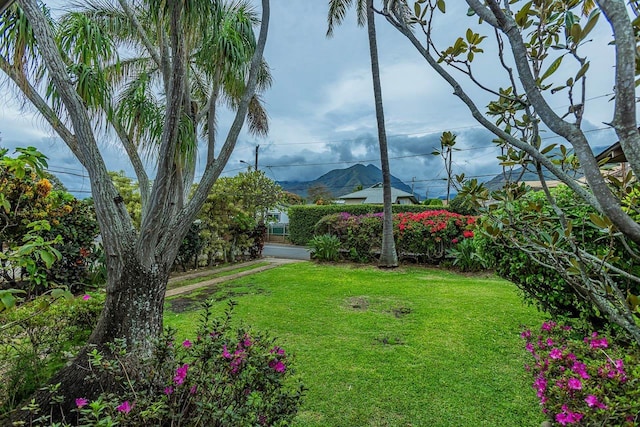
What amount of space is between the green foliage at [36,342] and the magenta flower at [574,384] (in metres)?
2.89

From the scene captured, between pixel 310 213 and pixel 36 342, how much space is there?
12.8m

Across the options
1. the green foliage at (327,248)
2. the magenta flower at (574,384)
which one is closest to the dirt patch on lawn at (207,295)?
the green foliage at (327,248)

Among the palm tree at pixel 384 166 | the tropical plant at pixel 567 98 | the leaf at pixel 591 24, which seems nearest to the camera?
the tropical plant at pixel 567 98

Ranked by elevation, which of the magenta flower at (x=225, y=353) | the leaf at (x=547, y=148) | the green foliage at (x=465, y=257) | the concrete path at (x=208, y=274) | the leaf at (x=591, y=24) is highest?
the leaf at (x=591, y=24)

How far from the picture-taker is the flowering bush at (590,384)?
1.43 meters

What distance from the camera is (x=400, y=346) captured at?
3328mm

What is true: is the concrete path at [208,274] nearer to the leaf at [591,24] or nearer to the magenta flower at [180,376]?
the magenta flower at [180,376]

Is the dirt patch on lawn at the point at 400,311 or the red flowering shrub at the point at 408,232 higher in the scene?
the red flowering shrub at the point at 408,232

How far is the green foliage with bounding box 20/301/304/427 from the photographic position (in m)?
1.35

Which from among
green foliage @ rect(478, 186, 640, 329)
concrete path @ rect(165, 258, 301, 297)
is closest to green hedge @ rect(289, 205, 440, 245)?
A: concrete path @ rect(165, 258, 301, 297)

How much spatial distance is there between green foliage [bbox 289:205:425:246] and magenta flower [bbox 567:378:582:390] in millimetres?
12234

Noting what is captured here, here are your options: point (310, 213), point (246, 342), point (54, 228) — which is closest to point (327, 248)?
point (310, 213)

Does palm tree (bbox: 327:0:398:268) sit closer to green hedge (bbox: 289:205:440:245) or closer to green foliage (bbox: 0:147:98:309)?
green hedge (bbox: 289:205:440:245)

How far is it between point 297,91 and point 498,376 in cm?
708
